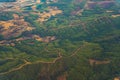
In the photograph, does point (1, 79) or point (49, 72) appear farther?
point (49, 72)

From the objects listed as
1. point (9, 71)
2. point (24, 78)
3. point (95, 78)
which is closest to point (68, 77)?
point (95, 78)

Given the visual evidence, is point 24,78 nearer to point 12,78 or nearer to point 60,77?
point 12,78

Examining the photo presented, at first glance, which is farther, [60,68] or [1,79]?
[60,68]

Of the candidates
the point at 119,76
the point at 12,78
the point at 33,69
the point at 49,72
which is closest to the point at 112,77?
the point at 119,76

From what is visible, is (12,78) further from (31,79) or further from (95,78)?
Answer: (95,78)

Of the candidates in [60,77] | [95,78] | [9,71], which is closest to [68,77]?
[60,77]

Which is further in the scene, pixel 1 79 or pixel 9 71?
pixel 9 71

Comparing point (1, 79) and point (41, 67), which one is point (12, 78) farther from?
point (41, 67)
